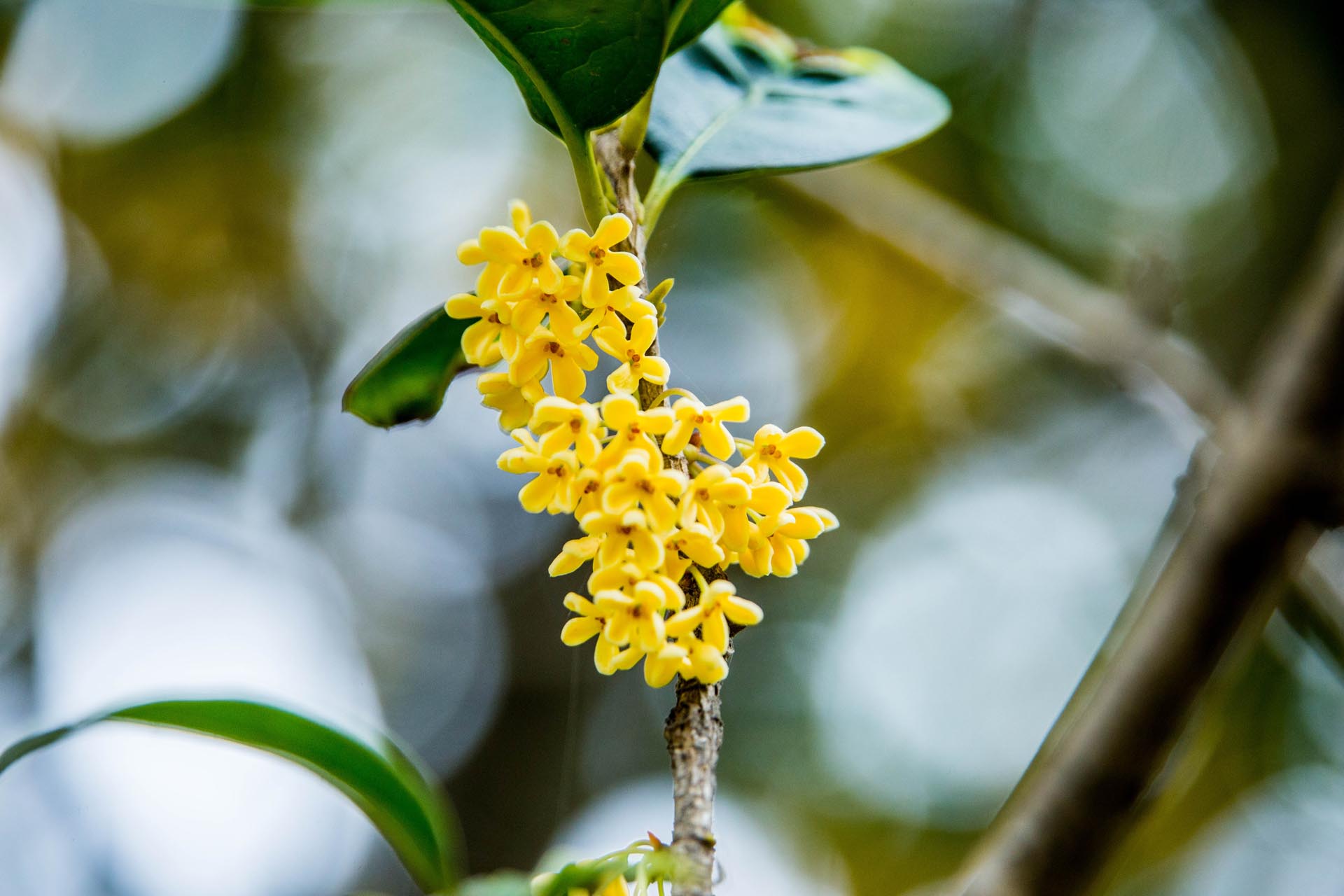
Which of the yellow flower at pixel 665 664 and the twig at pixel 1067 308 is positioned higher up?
the yellow flower at pixel 665 664

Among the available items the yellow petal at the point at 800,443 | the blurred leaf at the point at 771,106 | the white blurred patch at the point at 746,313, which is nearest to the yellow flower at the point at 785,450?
the yellow petal at the point at 800,443

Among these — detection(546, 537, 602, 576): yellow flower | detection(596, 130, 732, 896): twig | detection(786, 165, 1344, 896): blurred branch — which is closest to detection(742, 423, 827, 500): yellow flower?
detection(596, 130, 732, 896): twig

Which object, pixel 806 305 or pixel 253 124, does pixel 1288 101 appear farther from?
pixel 253 124

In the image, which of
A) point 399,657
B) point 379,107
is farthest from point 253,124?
point 399,657

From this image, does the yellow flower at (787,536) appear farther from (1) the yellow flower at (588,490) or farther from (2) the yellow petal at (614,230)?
(2) the yellow petal at (614,230)

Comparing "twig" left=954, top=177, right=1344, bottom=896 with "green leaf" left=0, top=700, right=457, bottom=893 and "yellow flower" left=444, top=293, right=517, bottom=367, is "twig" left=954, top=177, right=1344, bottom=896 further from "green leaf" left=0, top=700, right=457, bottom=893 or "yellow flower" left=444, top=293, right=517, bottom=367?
"yellow flower" left=444, top=293, right=517, bottom=367
